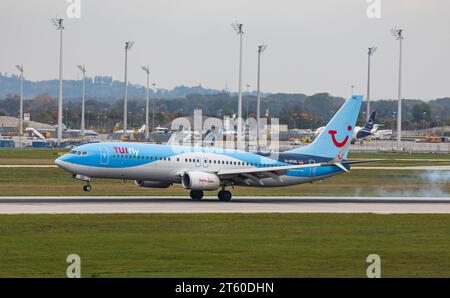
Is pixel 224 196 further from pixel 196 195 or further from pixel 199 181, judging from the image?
pixel 199 181

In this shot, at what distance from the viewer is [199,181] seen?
6444 centimetres

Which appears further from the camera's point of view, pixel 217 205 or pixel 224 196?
pixel 224 196

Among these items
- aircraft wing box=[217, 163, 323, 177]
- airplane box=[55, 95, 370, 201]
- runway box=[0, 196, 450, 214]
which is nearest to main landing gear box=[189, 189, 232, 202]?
airplane box=[55, 95, 370, 201]

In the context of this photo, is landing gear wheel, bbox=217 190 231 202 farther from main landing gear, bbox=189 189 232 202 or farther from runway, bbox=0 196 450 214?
runway, bbox=0 196 450 214

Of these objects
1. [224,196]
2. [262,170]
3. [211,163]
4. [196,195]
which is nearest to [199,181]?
[196,195]

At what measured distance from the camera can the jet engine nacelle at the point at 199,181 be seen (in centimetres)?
6438

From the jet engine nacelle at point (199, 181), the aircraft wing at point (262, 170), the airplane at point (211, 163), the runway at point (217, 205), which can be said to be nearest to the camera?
the runway at point (217, 205)

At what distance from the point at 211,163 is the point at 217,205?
535cm

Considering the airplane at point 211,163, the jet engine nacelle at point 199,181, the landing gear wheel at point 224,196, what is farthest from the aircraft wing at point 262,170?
the landing gear wheel at point 224,196

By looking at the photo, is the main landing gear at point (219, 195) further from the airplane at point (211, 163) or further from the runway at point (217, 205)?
the runway at point (217, 205)

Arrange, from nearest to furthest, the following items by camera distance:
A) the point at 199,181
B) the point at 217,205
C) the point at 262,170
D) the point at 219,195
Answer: the point at 217,205 < the point at 199,181 < the point at 262,170 < the point at 219,195

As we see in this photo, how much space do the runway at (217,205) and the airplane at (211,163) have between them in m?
1.42

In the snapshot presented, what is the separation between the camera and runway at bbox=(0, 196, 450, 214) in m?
56.6
